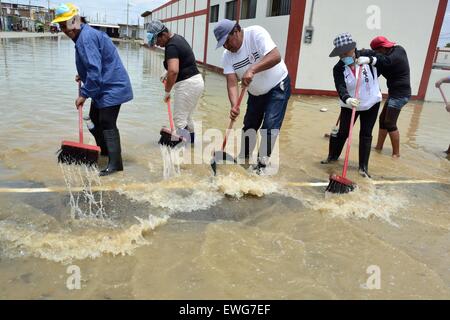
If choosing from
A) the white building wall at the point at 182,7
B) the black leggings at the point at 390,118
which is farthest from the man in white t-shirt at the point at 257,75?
the white building wall at the point at 182,7

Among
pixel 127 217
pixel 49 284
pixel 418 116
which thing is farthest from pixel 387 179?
pixel 418 116

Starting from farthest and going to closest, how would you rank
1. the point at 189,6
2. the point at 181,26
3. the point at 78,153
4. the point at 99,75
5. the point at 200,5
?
1. the point at 181,26
2. the point at 189,6
3. the point at 200,5
4. the point at 99,75
5. the point at 78,153

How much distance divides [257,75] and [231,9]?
16.6 metres

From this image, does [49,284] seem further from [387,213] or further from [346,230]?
[387,213]

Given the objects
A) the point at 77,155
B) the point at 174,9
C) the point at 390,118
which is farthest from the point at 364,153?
the point at 174,9

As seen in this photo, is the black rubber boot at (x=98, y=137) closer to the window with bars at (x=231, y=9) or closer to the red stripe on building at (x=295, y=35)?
the red stripe on building at (x=295, y=35)

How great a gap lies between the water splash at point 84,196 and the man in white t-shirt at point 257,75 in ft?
5.59

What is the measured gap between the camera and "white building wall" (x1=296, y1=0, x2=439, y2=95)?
503 inches

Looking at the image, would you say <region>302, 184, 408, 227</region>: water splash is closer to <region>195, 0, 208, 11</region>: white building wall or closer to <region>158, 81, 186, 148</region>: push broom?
<region>158, 81, 186, 148</region>: push broom

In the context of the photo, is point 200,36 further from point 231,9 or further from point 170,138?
point 170,138

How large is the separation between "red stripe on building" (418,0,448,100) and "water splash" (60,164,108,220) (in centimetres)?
1380

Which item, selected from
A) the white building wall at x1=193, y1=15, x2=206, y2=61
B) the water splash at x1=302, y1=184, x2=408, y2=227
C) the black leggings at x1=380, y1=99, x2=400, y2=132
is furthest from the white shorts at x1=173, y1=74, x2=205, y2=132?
the white building wall at x1=193, y1=15, x2=206, y2=61

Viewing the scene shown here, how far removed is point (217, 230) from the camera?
125 inches
